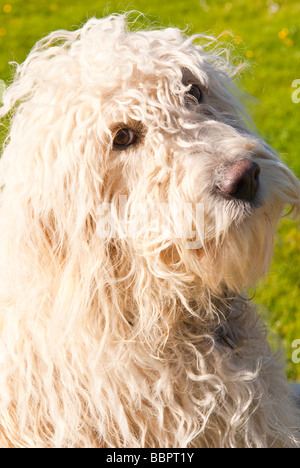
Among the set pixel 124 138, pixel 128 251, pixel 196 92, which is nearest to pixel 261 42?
pixel 196 92

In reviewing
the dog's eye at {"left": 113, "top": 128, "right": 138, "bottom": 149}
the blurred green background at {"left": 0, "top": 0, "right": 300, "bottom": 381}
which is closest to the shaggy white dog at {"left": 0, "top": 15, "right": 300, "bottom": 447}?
the dog's eye at {"left": 113, "top": 128, "right": 138, "bottom": 149}

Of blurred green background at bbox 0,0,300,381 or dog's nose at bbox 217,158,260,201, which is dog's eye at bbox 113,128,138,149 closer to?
dog's nose at bbox 217,158,260,201

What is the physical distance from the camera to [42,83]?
2.62m

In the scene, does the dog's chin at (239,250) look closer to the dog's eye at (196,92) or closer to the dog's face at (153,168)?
the dog's face at (153,168)

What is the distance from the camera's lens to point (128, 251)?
249 centimetres

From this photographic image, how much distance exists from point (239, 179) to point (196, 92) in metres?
0.57

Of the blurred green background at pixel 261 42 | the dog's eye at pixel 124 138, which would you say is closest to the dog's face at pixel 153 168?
the dog's eye at pixel 124 138

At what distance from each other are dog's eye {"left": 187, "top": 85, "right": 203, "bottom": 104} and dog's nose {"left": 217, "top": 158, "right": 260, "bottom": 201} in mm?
484

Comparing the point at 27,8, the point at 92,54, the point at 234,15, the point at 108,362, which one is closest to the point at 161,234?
the point at 108,362

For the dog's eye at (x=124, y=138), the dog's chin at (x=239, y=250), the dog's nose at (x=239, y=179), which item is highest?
the dog's eye at (x=124, y=138)

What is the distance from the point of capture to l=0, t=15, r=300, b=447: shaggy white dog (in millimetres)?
2398

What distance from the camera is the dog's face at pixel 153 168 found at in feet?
7.63

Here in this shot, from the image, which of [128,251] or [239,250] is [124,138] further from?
[239,250]
